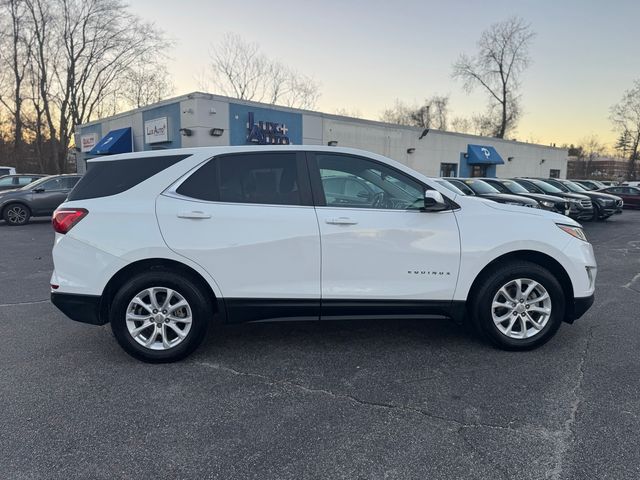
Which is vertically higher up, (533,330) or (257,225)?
(257,225)

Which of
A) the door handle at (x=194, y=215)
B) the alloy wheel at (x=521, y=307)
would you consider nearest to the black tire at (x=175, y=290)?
the door handle at (x=194, y=215)

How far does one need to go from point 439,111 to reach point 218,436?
71.9m

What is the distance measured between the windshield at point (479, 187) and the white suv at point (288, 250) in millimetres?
10044

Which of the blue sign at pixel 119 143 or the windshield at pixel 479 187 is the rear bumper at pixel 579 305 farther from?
the blue sign at pixel 119 143

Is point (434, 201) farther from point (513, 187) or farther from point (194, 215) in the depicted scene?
point (513, 187)

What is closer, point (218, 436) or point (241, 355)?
point (218, 436)

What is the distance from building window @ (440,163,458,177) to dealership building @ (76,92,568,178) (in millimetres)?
65

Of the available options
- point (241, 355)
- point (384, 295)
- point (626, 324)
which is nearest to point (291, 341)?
point (241, 355)

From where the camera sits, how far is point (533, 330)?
381cm

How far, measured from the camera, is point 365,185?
3752 millimetres

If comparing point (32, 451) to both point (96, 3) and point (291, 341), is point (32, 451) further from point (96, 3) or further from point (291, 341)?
point (96, 3)

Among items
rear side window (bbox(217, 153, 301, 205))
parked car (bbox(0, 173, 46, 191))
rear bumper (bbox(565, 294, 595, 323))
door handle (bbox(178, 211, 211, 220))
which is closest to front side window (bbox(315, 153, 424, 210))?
rear side window (bbox(217, 153, 301, 205))

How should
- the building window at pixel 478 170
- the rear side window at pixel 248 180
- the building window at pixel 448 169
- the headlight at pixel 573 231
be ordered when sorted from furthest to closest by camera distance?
1. the building window at pixel 478 170
2. the building window at pixel 448 169
3. the headlight at pixel 573 231
4. the rear side window at pixel 248 180

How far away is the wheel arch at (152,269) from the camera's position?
3553 millimetres
